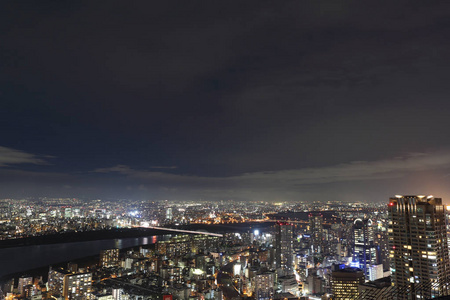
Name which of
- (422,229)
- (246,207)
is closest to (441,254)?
(422,229)

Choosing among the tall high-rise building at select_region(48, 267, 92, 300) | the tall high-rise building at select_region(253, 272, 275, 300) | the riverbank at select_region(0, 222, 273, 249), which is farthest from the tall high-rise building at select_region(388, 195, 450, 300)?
the riverbank at select_region(0, 222, 273, 249)

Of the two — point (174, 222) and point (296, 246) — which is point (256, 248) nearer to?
point (296, 246)

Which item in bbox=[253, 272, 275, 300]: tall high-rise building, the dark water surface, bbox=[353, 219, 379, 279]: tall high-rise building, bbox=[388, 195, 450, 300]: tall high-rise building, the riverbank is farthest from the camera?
the riverbank

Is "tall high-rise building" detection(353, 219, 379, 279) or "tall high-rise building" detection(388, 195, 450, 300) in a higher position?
"tall high-rise building" detection(388, 195, 450, 300)

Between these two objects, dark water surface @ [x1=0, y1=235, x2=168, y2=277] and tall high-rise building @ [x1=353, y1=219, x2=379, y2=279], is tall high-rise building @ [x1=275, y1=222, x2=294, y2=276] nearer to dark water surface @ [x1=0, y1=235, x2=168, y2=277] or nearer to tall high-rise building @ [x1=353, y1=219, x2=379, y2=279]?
tall high-rise building @ [x1=353, y1=219, x2=379, y2=279]

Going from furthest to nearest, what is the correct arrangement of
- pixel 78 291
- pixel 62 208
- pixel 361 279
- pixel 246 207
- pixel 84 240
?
pixel 246 207 < pixel 62 208 < pixel 84 240 < pixel 361 279 < pixel 78 291

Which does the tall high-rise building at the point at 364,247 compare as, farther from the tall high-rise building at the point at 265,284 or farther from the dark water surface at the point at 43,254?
the dark water surface at the point at 43,254

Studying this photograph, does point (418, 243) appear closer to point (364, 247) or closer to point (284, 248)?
point (364, 247)
